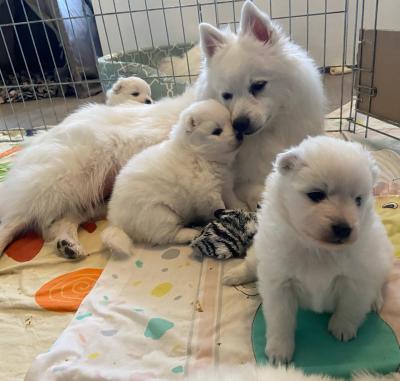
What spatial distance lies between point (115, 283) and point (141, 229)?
26 centimetres

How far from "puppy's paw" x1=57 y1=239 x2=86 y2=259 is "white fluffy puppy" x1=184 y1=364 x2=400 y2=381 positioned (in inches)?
36.4

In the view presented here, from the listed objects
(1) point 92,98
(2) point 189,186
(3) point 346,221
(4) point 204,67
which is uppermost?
(4) point 204,67

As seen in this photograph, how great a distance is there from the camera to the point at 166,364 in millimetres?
1134

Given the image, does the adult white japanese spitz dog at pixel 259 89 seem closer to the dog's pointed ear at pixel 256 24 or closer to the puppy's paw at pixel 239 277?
the dog's pointed ear at pixel 256 24

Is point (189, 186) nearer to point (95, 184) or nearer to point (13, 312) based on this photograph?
point (95, 184)

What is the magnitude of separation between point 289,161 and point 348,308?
43 cm

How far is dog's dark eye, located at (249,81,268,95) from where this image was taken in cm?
172

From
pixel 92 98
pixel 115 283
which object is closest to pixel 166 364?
pixel 115 283

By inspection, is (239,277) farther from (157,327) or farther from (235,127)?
(235,127)

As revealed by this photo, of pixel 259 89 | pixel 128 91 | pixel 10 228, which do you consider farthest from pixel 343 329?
pixel 128 91

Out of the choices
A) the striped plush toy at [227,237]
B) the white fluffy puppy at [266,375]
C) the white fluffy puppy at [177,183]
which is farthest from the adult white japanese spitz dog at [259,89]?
the white fluffy puppy at [266,375]

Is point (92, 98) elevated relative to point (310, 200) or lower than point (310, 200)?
lower

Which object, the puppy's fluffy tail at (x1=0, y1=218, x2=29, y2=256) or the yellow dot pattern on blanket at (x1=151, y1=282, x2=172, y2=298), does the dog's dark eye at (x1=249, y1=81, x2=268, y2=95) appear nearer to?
the yellow dot pattern on blanket at (x1=151, y1=282, x2=172, y2=298)

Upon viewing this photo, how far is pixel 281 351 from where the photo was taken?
106 centimetres
